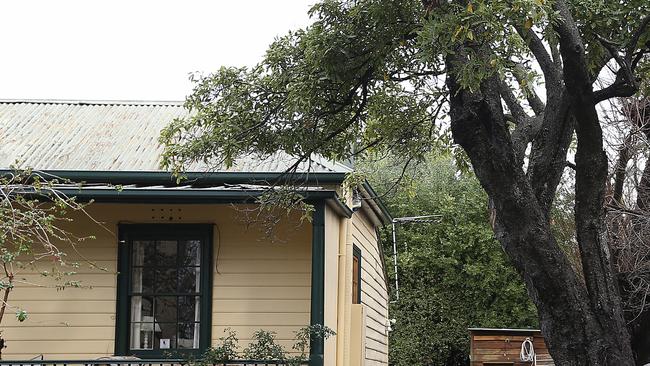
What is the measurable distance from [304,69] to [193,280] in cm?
361

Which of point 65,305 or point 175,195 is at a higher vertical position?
point 175,195

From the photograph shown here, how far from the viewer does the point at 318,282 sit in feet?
32.4

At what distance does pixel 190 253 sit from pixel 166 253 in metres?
0.31

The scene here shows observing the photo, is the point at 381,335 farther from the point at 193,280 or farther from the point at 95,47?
the point at 95,47

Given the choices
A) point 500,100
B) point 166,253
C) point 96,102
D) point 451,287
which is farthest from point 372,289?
point 451,287

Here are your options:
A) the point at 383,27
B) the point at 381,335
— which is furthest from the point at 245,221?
the point at 381,335

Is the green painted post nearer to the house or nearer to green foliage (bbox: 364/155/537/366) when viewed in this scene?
the house

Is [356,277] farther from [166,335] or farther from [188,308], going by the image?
[166,335]

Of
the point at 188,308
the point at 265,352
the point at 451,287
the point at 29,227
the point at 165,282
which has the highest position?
the point at 451,287

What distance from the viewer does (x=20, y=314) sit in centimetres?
654

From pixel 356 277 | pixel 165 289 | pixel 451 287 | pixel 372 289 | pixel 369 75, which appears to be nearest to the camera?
pixel 369 75

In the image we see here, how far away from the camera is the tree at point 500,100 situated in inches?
276

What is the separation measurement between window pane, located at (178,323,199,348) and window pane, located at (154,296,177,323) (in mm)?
157

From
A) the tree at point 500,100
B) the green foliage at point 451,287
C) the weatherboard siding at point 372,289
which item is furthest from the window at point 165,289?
A: the green foliage at point 451,287
